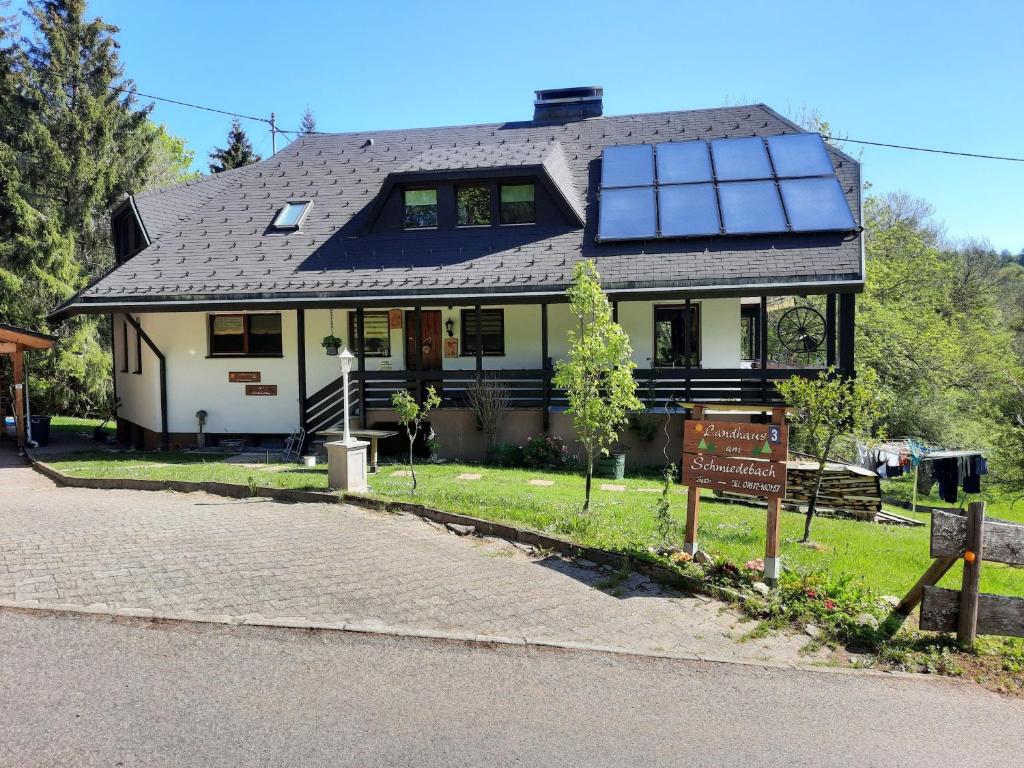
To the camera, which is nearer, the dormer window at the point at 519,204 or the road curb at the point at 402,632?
the road curb at the point at 402,632

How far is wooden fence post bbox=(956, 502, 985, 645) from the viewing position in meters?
5.21

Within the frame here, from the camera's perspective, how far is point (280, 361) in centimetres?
1574

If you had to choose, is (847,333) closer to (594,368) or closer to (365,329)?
(594,368)

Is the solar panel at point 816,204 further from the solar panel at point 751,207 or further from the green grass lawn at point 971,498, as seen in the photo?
the green grass lawn at point 971,498

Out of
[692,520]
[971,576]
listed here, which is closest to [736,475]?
[692,520]

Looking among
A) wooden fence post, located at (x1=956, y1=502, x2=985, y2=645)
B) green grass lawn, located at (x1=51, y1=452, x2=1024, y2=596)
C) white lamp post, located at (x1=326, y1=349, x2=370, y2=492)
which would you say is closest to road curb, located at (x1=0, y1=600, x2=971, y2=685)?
wooden fence post, located at (x1=956, y1=502, x2=985, y2=645)

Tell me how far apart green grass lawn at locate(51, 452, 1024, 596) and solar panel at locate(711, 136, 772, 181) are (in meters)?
7.92

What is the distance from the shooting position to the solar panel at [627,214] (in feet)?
48.3

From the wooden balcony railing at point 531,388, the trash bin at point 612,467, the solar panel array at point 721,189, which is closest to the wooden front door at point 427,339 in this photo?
the wooden balcony railing at point 531,388

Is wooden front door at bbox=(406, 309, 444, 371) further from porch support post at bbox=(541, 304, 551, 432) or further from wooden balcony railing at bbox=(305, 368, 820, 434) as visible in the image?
porch support post at bbox=(541, 304, 551, 432)

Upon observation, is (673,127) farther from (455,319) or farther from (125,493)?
(125,493)

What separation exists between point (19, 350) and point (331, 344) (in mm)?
7643

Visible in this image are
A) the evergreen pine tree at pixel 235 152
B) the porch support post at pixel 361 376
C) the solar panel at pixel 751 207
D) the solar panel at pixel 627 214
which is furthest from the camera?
the evergreen pine tree at pixel 235 152

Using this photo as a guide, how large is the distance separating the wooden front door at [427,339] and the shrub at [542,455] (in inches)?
154
